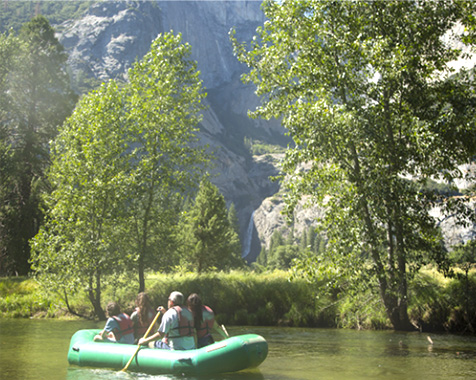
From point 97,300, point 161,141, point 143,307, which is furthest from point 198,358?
point 161,141

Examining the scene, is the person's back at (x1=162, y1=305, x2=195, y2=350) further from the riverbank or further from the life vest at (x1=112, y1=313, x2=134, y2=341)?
the riverbank

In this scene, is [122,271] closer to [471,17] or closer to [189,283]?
[189,283]

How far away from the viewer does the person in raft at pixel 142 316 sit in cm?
1219

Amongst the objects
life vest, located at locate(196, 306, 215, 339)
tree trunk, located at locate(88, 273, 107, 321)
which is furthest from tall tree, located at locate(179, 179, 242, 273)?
life vest, located at locate(196, 306, 215, 339)

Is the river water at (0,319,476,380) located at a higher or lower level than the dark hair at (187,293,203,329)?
lower

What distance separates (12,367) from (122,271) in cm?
1110

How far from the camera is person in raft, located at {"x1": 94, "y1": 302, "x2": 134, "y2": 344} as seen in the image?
12.0 metres

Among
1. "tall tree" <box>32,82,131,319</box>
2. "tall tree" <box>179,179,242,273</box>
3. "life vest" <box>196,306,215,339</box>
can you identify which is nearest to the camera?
"life vest" <box>196,306,215,339</box>

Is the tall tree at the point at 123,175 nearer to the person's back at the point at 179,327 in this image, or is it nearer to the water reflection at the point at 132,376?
the water reflection at the point at 132,376

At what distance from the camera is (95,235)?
22328 millimetres

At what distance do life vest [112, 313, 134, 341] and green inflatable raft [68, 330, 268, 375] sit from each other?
0.81 meters

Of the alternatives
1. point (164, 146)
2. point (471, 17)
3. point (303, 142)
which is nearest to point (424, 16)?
point (471, 17)

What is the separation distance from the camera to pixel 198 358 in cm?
1029

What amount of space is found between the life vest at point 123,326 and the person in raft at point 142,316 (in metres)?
0.14
